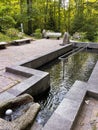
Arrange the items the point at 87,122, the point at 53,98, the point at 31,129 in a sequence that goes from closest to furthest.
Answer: the point at 31,129 → the point at 87,122 → the point at 53,98

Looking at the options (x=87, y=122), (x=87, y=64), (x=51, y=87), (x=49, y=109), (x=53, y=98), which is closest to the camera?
(x=87, y=122)

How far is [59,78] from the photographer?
5.82 meters

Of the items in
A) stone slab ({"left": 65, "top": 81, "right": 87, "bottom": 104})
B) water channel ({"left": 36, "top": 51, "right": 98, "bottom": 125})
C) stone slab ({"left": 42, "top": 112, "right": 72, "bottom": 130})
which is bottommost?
water channel ({"left": 36, "top": 51, "right": 98, "bottom": 125})

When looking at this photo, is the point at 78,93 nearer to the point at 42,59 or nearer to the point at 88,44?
the point at 42,59

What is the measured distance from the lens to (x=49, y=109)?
3.92 metres

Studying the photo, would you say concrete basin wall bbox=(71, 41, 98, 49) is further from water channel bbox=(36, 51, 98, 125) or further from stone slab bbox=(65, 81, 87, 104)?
stone slab bbox=(65, 81, 87, 104)

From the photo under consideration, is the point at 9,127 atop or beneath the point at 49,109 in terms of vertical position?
atop

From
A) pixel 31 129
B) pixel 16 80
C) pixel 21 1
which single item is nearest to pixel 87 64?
pixel 16 80

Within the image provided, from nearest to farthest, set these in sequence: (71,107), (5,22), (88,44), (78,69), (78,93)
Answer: (71,107) < (78,93) < (78,69) < (88,44) < (5,22)

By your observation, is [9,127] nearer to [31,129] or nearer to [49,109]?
[31,129]

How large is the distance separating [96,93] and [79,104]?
2.10 ft

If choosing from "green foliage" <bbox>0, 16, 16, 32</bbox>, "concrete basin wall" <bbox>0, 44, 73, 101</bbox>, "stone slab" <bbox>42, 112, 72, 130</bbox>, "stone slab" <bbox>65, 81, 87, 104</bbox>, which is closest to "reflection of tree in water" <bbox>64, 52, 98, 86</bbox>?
"concrete basin wall" <bbox>0, 44, 73, 101</bbox>

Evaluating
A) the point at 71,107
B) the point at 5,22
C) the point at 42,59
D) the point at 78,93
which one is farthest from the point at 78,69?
the point at 5,22

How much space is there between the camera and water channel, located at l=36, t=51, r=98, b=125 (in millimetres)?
3928
